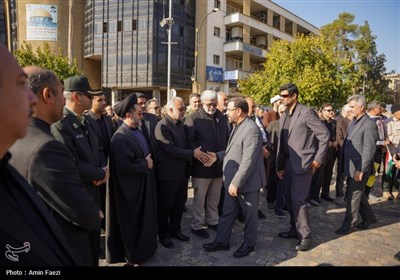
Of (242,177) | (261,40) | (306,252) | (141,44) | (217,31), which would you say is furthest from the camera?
(261,40)

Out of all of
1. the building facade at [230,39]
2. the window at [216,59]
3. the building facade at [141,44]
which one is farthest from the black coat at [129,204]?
the window at [216,59]

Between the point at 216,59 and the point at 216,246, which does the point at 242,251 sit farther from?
the point at 216,59

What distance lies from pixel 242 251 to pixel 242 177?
107cm

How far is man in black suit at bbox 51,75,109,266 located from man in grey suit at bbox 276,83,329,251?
2.81 meters

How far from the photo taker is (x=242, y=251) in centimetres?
403

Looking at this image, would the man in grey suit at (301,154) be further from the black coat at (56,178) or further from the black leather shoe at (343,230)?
the black coat at (56,178)

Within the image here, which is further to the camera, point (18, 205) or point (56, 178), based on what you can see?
point (56, 178)

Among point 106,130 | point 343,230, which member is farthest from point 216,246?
point 106,130

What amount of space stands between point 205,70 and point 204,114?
27281mm

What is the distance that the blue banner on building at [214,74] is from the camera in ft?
102

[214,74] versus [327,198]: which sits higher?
[214,74]

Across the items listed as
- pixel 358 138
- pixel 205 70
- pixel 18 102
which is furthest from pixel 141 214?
pixel 205 70

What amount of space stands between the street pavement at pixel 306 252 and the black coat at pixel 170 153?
1.07 m

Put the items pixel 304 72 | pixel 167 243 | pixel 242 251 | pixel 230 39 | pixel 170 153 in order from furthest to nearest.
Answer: pixel 230 39 < pixel 304 72 < pixel 170 153 < pixel 167 243 < pixel 242 251
